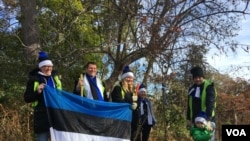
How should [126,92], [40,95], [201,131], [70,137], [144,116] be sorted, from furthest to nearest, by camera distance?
[144,116] < [126,92] < [201,131] < [70,137] < [40,95]

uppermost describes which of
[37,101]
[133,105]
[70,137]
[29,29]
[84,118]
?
[29,29]

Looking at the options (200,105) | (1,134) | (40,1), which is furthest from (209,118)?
(40,1)

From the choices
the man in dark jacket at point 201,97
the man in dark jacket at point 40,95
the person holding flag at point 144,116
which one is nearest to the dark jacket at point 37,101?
the man in dark jacket at point 40,95

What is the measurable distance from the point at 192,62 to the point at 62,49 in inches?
161

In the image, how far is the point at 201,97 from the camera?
28.9 ft

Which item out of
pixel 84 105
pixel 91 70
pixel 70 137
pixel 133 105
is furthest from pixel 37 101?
pixel 133 105

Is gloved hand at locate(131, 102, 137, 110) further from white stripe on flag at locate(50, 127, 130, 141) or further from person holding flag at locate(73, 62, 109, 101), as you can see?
white stripe on flag at locate(50, 127, 130, 141)

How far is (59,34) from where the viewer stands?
47.8 feet

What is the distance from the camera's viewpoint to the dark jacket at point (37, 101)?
281 inches

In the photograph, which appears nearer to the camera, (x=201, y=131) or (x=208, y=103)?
(x=201, y=131)

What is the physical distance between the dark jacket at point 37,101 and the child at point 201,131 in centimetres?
268

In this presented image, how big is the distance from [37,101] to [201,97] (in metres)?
3.22

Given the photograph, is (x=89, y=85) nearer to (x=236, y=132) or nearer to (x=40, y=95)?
(x=40, y=95)

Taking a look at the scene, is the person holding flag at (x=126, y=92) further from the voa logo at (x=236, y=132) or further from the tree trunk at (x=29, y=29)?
the tree trunk at (x=29, y=29)
